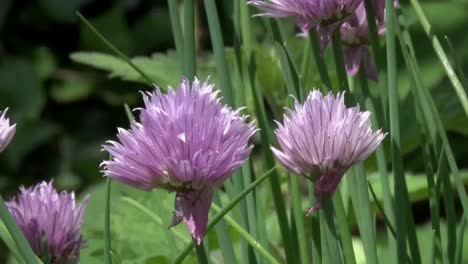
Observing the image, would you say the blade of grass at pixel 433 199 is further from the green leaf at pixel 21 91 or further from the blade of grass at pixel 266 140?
the green leaf at pixel 21 91

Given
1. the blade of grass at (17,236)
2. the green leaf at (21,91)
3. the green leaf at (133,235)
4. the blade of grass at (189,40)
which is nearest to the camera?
the blade of grass at (17,236)

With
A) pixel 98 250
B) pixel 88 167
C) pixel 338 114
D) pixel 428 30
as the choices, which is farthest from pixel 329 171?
pixel 88 167

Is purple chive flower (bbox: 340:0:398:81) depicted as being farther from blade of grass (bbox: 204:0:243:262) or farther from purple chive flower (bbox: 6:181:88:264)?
purple chive flower (bbox: 6:181:88:264)

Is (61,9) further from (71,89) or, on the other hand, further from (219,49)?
(219,49)

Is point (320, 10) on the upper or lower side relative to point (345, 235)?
upper

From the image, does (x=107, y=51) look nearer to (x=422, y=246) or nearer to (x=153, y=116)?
(x=422, y=246)

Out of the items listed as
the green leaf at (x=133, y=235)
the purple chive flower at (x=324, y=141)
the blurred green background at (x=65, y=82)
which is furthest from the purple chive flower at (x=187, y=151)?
the blurred green background at (x=65, y=82)

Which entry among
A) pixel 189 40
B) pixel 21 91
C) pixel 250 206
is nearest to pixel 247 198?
pixel 250 206
